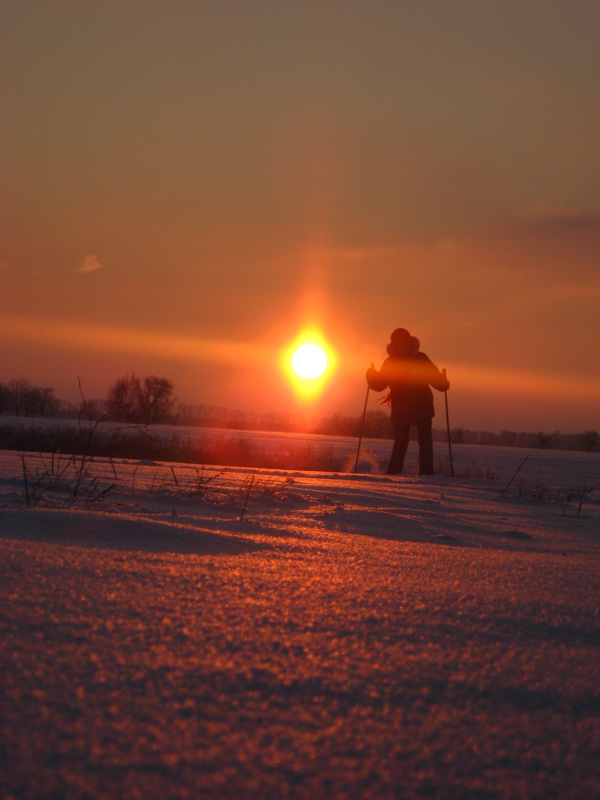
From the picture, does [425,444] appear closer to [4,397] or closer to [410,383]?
[410,383]

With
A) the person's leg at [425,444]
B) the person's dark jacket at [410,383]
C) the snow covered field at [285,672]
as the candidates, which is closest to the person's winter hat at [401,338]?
the person's dark jacket at [410,383]

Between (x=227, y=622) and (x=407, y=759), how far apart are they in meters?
0.51

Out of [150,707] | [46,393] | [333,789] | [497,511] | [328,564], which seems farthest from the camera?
[46,393]

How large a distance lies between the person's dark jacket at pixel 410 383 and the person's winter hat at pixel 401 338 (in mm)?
107

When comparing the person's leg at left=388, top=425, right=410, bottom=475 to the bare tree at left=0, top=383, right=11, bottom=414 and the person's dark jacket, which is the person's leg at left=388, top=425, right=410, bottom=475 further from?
the bare tree at left=0, top=383, right=11, bottom=414

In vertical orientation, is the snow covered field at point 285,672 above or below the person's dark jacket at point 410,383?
below

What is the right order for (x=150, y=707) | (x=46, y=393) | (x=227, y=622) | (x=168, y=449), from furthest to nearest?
(x=46, y=393) → (x=168, y=449) → (x=227, y=622) → (x=150, y=707)

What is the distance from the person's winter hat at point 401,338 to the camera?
9.62 m

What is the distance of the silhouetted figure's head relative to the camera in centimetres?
963

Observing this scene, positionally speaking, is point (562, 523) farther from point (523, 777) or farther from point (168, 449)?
point (168, 449)

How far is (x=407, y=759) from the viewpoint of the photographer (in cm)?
80

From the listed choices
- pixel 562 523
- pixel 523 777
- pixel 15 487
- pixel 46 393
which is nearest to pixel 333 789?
pixel 523 777

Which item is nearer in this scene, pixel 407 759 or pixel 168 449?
pixel 407 759

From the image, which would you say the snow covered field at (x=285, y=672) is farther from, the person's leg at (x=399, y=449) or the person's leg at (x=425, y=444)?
the person's leg at (x=399, y=449)
